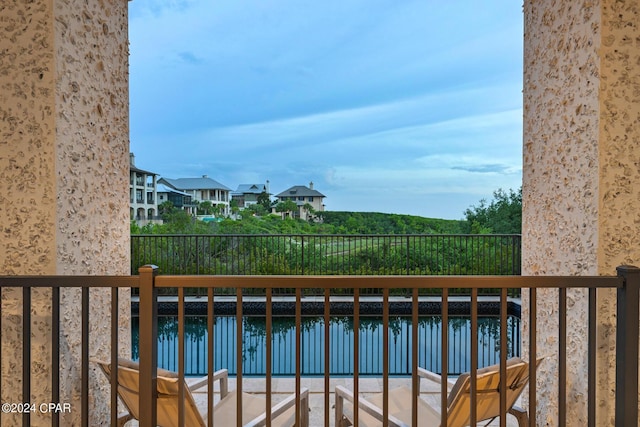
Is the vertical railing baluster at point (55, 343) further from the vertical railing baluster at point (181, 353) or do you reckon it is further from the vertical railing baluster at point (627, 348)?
the vertical railing baluster at point (627, 348)

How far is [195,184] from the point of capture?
956 cm

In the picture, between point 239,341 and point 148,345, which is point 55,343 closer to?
point 148,345

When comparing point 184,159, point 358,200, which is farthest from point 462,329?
point 184,159

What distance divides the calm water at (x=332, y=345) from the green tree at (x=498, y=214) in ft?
9.11

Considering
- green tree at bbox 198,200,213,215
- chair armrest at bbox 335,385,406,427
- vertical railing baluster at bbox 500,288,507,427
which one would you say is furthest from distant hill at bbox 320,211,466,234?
vertical railing baluster at bbox 500,288,507,427

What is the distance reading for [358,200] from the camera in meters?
9.66

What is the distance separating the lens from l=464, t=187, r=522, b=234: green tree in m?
8.27

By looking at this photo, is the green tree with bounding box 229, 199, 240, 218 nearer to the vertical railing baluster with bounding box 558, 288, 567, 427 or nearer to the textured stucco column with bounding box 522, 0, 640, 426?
the textured stucco column with bounding box 522, 0, 640, 426

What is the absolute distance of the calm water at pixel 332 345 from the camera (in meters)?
4.37

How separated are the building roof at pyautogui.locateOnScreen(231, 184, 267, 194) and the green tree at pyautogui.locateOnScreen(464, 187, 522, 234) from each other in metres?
5.09

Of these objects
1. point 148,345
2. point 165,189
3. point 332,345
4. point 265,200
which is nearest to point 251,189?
point 265,200

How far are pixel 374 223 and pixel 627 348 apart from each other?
8.19m

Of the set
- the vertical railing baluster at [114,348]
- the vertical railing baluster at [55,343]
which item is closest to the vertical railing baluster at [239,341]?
the vertical railing baluster at [114,348]

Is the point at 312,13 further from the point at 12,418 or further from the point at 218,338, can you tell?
the point at 12,418
